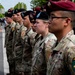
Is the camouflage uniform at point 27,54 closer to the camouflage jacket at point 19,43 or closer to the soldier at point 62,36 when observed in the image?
the camouflage jacket at point 19,43

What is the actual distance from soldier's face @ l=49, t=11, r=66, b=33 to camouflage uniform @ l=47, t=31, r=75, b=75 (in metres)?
0.10

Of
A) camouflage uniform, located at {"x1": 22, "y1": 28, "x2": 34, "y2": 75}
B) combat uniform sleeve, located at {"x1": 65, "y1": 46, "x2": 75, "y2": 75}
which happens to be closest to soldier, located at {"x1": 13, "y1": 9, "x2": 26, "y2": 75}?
camouflage uniform, located at {"x1": 22, "y1": 28, "x2": 34, "y2": 75}

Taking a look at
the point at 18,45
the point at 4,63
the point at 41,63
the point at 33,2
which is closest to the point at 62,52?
the point at 41,63

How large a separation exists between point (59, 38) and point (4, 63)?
8.09 meters

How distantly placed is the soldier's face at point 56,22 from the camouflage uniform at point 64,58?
0.33 feet

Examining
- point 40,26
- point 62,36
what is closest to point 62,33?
point 62,36

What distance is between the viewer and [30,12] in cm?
629

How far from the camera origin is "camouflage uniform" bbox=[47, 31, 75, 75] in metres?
2.63

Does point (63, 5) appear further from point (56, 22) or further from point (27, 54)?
point (27, 54)

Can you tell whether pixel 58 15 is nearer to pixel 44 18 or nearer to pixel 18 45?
pixel 44 18

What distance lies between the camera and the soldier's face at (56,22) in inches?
115

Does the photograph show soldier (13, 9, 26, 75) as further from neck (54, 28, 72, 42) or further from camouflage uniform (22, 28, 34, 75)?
neck (54, 28, 72, 42)

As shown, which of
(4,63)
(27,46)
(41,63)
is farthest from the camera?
(4,63)

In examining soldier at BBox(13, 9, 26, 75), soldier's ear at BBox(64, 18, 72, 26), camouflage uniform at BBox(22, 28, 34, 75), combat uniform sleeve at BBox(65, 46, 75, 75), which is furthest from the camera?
soldier at BBox(13, 9, 26, 75)
